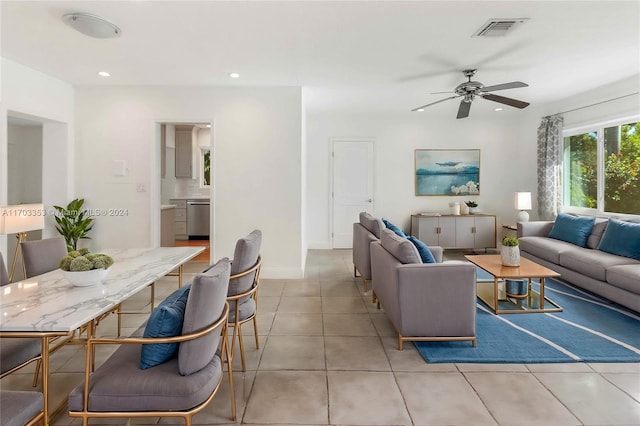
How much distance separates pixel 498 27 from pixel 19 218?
4.45m

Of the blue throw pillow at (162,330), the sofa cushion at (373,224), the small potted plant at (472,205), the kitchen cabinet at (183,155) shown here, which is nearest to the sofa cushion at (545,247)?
the small potted plant at (472,205)

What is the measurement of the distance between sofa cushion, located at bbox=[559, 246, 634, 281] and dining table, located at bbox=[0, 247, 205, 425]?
4109 millimetres

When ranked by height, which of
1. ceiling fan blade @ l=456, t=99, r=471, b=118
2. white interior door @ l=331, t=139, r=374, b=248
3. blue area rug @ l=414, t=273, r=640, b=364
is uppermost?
ceiling fan blade @ l=456, t=99, r=471, b=118

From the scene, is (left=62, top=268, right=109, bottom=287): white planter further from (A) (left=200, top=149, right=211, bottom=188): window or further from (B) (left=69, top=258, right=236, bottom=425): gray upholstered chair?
(A) (left=200, top=149, right=211, bottom=188): window

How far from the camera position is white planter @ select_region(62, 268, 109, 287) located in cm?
185

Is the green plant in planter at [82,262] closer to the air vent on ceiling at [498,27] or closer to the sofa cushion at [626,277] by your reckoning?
the air vent on ceiling at [498,27]

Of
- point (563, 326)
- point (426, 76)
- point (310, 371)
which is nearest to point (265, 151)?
point (426, 76)

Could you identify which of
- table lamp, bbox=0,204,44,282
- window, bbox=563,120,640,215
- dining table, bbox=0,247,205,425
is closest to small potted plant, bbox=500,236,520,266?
window, bbox=563,120,640,215

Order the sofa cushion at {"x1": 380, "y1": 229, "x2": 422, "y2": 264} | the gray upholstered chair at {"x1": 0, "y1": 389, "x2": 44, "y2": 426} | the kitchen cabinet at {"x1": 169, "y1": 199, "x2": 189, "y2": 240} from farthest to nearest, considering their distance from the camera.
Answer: the kitchen cabinet at {"x1": 169, "y1": 199, "x2": 189, "y2": 240} < the sofa cushion at {"x1": 380, "y1": 229, "x2": 422, "y2": 264} < the gray upholstered chair at {"x1": 0, "y1": 389, "x2": 44, "y2": 426}

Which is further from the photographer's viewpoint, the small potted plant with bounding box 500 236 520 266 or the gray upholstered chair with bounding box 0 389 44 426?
the small potted plant with bounding box 500 236 520 266

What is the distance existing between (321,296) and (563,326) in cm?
229

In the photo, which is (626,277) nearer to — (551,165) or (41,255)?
(551,165)

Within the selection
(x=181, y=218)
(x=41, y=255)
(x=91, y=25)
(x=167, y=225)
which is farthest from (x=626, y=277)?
(x=181, y=218)

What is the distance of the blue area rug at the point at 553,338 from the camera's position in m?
2.45
